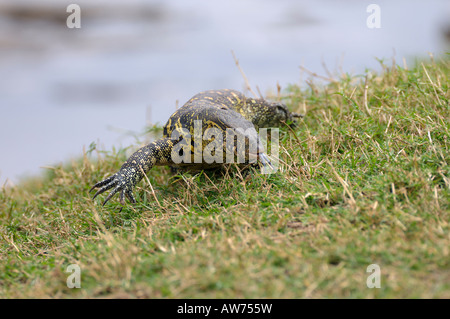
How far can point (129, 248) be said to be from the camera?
137 inches

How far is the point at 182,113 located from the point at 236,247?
263 cm

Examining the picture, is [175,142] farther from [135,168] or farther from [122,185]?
[122,185]

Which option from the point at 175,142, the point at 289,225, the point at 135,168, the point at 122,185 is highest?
the point at 175,142

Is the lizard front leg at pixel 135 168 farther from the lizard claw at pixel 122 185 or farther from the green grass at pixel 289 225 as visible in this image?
the green grass at pixel 289 225

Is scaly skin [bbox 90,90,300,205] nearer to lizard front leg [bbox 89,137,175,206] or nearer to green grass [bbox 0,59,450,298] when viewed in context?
lizard front leg [bbox 89,137,175,206]

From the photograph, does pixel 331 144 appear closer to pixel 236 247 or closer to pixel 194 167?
pixel 194 167

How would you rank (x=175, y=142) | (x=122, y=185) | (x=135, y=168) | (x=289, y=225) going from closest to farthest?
(x=289, y=225), (x=122, y=185), (x=135, y=168), (x=175, y=142)

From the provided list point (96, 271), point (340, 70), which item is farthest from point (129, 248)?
point (340, 70)

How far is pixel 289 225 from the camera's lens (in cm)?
368

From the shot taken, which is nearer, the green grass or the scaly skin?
the green grass

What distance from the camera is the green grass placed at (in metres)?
2.90

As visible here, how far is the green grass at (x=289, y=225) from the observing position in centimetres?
290

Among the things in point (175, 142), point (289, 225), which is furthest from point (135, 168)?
point (289, 225)

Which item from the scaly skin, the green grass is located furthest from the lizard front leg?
the green grass
